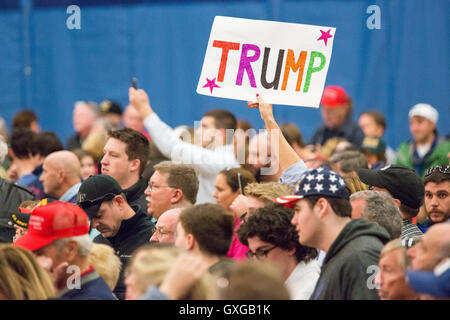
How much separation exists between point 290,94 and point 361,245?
1.95 m

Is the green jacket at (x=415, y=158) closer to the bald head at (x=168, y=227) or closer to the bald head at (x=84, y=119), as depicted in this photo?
the bald head at (x=168, y=227)

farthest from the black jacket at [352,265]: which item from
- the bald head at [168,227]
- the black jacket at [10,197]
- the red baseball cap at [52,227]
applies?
the black jacket at [10,197]

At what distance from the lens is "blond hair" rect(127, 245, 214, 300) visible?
11.1ft

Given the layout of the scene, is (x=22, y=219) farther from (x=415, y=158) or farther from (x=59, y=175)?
(x=415, y=158)

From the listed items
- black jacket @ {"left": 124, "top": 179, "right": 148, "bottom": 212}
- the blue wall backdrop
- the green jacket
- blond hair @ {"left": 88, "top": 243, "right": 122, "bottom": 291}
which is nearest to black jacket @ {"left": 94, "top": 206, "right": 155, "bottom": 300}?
blond hair @ {"left": 88, "top": 243, "right": 122, "bottom": 291}

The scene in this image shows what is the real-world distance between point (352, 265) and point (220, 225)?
797 millimetres

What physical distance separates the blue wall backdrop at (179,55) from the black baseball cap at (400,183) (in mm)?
6813

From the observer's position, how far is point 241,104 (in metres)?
13.1

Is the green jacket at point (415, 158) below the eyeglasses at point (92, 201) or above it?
below

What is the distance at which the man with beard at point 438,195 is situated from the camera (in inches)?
219

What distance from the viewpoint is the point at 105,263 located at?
4.48m

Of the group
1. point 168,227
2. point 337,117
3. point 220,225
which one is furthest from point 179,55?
point 220,225
